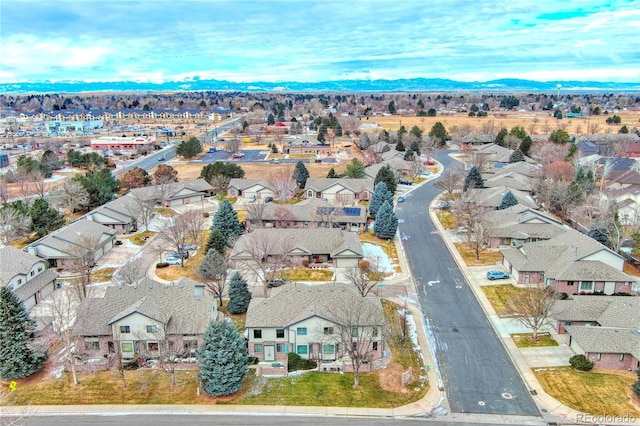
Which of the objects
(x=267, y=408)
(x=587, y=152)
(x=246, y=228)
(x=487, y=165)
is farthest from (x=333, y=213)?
(x=587, y=152)

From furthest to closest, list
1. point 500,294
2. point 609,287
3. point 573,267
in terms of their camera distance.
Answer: point 573,267 < point 500,294 < point 609,287

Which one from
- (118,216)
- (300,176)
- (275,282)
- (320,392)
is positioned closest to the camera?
(320,392)

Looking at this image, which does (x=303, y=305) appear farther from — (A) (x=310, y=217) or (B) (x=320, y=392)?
(A) (x=310, y=217)

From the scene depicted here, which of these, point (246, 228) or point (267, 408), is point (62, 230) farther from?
point (267, 408)

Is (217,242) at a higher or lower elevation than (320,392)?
higher

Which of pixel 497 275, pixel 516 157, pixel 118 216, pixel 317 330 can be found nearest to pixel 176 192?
pixel 118 216

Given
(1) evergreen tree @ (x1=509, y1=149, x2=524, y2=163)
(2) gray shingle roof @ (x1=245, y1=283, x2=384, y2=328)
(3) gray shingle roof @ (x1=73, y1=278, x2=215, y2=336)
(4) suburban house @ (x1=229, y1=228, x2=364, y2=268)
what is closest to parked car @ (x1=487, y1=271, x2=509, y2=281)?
(4) suburban house @ (x1=229, y1=228, x2=364, y2=268)

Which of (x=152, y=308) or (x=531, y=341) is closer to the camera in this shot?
(x=152, y=308)

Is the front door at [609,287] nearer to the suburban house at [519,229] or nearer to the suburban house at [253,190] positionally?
the suburban house at [519,229]
